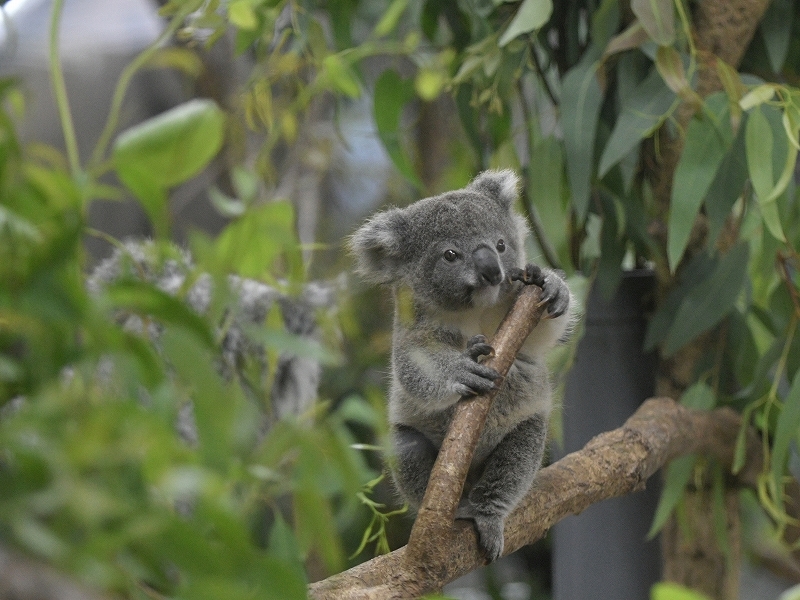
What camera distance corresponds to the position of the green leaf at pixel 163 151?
0.53 metres

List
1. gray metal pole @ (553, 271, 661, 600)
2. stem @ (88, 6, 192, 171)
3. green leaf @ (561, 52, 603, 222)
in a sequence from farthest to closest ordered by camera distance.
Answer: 1. gray metal pole @ (553, 271, 661, 600)
2. green leaf @ (561, 52, 603, 222)
3. stem @ (88, 6, 192, 171)

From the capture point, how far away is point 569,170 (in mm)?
1965

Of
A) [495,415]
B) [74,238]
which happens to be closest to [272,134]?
[495,415]

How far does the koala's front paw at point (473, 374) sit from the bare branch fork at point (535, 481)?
20mm

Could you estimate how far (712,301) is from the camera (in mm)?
2027

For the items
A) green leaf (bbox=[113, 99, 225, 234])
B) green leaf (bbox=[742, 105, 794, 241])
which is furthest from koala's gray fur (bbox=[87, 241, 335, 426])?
green leaf (bbox=[113, 99, 225, 234])

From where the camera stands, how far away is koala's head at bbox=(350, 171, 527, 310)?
1.63 meters

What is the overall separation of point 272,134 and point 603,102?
85cm

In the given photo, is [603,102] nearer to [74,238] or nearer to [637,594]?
[637,594]

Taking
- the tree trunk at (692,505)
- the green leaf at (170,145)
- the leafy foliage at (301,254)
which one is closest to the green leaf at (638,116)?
the leafy foliage at (301,254)

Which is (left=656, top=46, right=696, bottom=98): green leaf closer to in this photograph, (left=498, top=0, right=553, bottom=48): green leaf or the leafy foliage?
the leafy foliage

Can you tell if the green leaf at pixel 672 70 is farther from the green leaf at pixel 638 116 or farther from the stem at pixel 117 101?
the stem at pixel 117 101

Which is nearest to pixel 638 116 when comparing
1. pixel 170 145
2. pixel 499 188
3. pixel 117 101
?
pixel 499 188

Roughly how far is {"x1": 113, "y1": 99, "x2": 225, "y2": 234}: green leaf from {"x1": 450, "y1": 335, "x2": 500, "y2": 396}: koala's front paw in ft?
2.81
